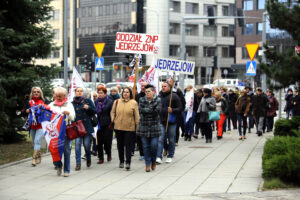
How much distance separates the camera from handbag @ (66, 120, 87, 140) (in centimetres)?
1118

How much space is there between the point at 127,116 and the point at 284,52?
3.61 meters

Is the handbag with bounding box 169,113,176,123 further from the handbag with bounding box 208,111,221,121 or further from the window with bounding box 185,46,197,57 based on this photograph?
the window with bounding box 185,46,197,57

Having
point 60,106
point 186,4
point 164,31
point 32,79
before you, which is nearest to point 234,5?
point 186,4

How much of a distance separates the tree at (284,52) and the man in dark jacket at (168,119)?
2357 mm

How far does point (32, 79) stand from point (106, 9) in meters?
69.7

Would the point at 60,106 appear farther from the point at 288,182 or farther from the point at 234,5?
→ the point at 234,5

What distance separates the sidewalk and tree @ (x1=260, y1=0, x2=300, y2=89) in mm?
1993

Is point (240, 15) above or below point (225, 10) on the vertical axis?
below

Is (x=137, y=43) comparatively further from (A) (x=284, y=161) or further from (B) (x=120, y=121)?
(A) (x=284, y=161)

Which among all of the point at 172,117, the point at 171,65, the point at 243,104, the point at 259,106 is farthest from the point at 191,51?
the point at 172,117

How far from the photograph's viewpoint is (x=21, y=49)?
54.9 feet

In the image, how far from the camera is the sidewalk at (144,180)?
8978 mm

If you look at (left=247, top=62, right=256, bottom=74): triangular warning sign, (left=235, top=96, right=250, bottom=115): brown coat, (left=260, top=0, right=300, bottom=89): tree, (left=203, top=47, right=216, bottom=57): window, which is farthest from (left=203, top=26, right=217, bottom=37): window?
(left=260, top=0, right=300, bottom=89): tree

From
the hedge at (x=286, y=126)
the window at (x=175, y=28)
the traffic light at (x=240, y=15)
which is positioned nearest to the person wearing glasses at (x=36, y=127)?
the hedge at (x=286, y=126)
